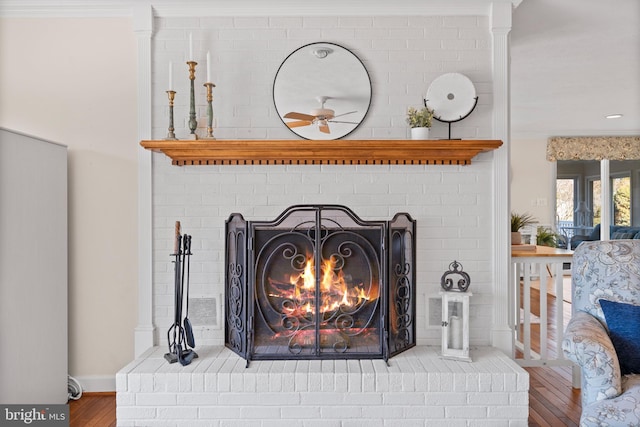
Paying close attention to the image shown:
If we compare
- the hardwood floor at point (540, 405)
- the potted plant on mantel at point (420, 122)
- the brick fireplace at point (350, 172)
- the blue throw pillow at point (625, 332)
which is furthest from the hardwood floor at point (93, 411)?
the blue throw pillow at point (625, 332)

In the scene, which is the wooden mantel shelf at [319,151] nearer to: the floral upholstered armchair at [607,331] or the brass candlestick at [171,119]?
the brass candlestick at [171,119]

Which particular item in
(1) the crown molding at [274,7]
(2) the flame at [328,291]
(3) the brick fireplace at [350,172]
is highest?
(1) the crown molding at [274,7]

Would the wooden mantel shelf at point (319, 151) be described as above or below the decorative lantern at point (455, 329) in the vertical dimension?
above

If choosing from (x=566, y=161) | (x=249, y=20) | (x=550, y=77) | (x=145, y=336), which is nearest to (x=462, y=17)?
(x=249, y=20)

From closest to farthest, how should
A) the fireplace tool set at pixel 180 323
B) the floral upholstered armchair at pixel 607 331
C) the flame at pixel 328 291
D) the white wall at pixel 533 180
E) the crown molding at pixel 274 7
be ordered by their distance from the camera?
1. the floral upholstered armchair at pixel 607 331
2. the fireplace tool set at pixel 180 323
3. the flame at pixel 328 291
4. the crown molding at pixel 274 7
5. the white wall at pixel 533 180

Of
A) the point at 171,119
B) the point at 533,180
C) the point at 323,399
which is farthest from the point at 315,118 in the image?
the point at 533,180

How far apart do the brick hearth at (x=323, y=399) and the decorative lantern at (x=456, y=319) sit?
178 millimetres

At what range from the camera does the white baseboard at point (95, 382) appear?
259 cm

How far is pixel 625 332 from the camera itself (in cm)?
196

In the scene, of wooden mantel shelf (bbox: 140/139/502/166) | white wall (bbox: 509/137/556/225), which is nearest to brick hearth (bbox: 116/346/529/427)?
wooden mantel shelf (bbox: 140/139/502/166)

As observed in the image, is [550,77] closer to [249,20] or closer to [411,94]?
[411,94]

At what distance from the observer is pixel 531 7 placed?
2590 mm

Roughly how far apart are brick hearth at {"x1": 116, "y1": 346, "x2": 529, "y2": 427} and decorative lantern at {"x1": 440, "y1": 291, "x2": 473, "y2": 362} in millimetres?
169

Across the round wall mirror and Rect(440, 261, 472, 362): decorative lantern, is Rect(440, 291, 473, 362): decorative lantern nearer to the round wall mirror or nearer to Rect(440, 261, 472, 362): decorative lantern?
Rect(440, 261, 472, 362): decorative lantern
